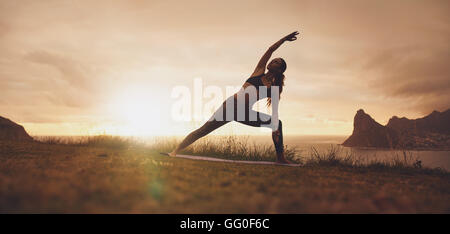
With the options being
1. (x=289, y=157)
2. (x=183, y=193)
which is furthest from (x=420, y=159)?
(x=183, y=193)

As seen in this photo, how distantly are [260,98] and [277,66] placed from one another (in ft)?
2.50

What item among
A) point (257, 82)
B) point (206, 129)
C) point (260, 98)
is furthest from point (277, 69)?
point (206, 129)

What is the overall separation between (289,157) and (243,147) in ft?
4.35

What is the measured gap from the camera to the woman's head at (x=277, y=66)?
5082 millimetres

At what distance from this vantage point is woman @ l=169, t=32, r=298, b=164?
5113mm

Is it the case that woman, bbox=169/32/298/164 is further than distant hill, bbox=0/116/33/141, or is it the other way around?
distant hill, bbox=0/116/33/141

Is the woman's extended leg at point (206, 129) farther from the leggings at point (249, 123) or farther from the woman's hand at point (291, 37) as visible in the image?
Answer: the woman's hand at point (291, 37)

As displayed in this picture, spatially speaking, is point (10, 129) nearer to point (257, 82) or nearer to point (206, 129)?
point (206, 129)

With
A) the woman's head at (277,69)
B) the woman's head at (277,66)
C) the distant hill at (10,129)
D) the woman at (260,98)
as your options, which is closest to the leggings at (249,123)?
the woman at (260,98)

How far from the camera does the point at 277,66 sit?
16.6ft

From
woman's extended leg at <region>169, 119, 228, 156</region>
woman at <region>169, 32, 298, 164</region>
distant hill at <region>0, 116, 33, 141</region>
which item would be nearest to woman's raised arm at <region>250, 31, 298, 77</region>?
woman at <region>169, 32, 298, 164</region>

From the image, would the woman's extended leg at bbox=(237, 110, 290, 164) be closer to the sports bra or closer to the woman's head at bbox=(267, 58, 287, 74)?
the sports bra

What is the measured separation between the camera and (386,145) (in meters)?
6.73
